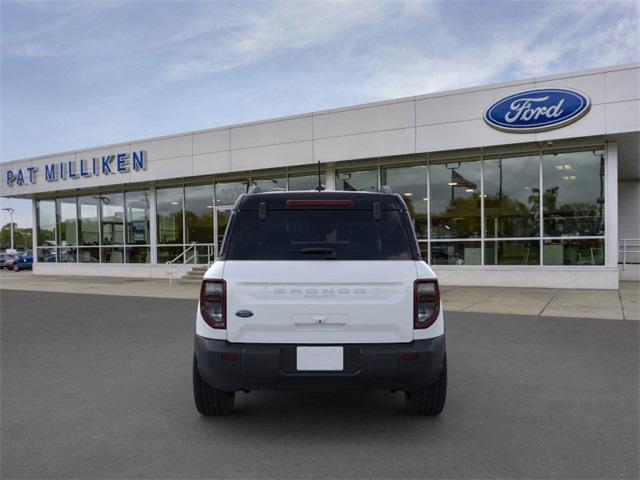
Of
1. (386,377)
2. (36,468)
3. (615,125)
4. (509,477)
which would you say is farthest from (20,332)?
(615,125)

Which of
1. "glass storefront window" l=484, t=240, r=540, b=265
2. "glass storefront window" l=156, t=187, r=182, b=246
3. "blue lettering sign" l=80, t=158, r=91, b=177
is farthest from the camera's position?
"blue lettering sign" l=80, t=158, r=91, b=177

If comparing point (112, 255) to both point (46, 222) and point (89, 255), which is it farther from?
point (46, 222)

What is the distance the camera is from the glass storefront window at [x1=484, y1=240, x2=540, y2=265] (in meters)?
15.2

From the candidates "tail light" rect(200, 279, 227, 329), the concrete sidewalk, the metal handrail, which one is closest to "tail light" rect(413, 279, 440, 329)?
"tail light" rect(200, 279, 227, 329)

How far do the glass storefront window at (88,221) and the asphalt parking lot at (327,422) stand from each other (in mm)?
18977

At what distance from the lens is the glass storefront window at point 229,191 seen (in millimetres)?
20672

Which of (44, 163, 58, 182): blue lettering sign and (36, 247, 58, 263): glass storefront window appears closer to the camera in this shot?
(44, 163, 58, 182): blue lettering sign

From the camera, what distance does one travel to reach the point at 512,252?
15.5 m

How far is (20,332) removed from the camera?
29.0 feet

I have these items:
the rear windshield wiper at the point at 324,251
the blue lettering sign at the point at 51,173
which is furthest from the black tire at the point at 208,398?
the blue lettering sign at the point at 51,173

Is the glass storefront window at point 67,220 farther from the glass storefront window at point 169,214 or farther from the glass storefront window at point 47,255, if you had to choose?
the glass storefront window at point 169,214

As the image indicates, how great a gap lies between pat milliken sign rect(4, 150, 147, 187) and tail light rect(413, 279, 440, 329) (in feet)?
65.5

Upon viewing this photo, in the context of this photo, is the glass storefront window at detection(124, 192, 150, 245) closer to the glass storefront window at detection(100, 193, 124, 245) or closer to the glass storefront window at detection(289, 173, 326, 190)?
the glass storefront window at detection(100, 193, 124, 245)

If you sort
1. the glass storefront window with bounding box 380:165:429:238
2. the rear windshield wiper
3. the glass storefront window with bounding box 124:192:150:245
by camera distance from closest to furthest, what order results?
the rear windshield wiper → the glass storefront window with bounding box 380:165:429:238 → the glass storefront window with bounding box 124:192:150:245
